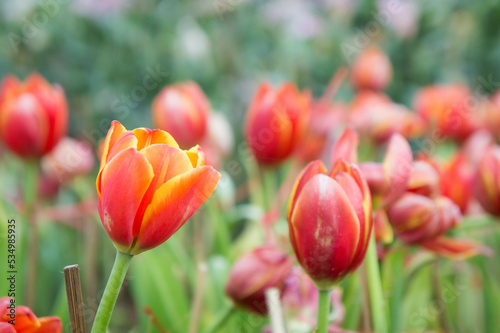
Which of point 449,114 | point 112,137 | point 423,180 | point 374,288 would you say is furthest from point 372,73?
point 112,137

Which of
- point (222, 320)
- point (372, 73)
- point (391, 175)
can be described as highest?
point (372, 73)

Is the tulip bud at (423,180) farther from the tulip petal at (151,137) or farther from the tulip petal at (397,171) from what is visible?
the tulip petal at (151,137)

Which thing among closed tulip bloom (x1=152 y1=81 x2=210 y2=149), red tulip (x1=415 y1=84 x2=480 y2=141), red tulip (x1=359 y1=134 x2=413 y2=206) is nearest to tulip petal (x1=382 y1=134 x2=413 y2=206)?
red tulip (x1=359 y1=134 x2=413 y2=206)

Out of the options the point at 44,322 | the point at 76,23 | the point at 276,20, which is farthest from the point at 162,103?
the point at 276,20

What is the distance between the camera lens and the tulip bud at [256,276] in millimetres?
407

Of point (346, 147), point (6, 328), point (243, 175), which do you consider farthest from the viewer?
point (243, 175)

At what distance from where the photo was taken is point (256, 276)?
0.41 m

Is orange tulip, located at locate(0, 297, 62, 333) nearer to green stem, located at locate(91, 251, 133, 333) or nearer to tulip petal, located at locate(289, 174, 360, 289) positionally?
green stem, located at locate(91, 251, 133, 333)

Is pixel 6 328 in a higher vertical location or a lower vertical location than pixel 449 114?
lower

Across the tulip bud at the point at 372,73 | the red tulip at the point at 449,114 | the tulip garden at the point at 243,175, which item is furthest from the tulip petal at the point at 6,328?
the tulip bud at the point at 372,73

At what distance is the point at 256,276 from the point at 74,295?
7.5 inches

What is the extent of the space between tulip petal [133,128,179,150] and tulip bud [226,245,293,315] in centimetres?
Answer: 16

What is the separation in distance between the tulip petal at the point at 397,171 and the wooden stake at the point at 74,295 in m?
0.23

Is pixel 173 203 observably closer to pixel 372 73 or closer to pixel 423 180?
pixel 423 180
